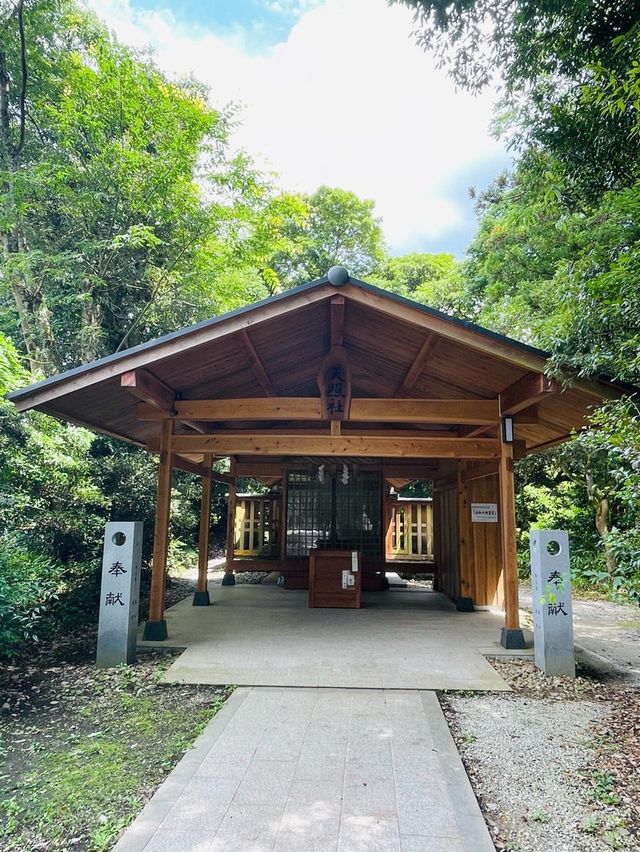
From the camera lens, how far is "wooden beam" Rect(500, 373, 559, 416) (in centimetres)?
452

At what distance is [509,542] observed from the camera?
5.19 metres

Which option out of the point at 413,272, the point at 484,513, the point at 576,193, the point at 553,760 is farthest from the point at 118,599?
the point at 413,272

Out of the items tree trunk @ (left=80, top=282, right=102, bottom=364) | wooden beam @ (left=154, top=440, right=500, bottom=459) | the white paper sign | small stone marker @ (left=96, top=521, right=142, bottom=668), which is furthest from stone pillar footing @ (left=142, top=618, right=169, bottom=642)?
tree trunk @ (left=80, top=282, right=102, bottom=364)

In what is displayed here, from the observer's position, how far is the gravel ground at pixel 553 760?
2232 mm

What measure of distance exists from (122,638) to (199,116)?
10.6 metres

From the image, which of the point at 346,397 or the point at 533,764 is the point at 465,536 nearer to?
the point at 346,397

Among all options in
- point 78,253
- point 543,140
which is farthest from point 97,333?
point 543,140

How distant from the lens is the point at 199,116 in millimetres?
10562

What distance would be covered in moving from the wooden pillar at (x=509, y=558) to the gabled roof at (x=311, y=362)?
0.88 meters

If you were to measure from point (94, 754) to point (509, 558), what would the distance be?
410cm

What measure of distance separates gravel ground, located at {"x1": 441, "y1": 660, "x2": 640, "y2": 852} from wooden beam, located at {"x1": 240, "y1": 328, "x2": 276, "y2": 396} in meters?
3.77

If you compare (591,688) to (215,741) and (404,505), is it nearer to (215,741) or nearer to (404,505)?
(215,741)

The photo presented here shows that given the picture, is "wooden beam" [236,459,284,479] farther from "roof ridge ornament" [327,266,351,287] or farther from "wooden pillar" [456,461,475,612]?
"roof ridge ornament" [327,266,351,287]

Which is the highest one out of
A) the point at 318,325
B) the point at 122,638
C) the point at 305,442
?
the point at 318,325
